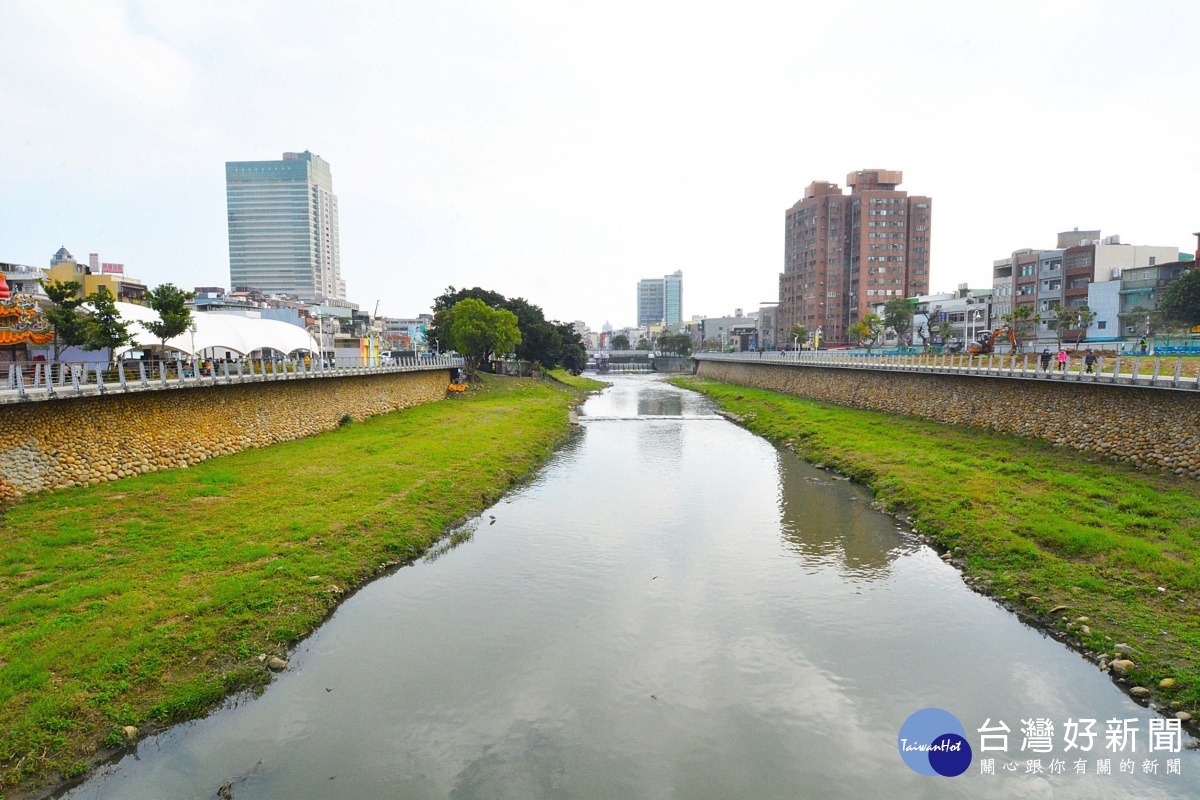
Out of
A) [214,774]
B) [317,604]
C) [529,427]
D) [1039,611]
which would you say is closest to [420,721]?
[214,774]

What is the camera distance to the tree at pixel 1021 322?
58906mm

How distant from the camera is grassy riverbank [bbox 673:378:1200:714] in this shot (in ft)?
41.0

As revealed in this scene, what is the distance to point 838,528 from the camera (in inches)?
A: 843

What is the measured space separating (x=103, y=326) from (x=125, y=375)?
8.62 metres

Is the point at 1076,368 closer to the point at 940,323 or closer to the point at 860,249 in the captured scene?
the point at 940,323

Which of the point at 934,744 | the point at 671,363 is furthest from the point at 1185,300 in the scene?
the point at 671,363

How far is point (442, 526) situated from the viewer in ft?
69.7

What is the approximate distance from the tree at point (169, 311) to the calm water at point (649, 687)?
22582 millimetres

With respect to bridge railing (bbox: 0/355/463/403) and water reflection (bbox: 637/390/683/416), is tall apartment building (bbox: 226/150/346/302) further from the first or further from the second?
bridge railing (bbox: 0/355/463/403)

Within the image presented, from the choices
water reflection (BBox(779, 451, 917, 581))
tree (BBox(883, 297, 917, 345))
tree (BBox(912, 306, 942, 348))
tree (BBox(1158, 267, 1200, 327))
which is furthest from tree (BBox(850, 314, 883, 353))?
water reflection (BBox(779, 451, 917, 581))

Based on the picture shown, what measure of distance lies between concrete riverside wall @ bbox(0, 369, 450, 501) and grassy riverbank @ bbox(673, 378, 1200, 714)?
26016 mm

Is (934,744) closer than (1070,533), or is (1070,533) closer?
(934,744)

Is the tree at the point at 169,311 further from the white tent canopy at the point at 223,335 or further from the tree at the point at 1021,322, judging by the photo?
the tree at the point at 1021,322

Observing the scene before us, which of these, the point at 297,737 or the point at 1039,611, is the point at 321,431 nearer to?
the point at 297,737
